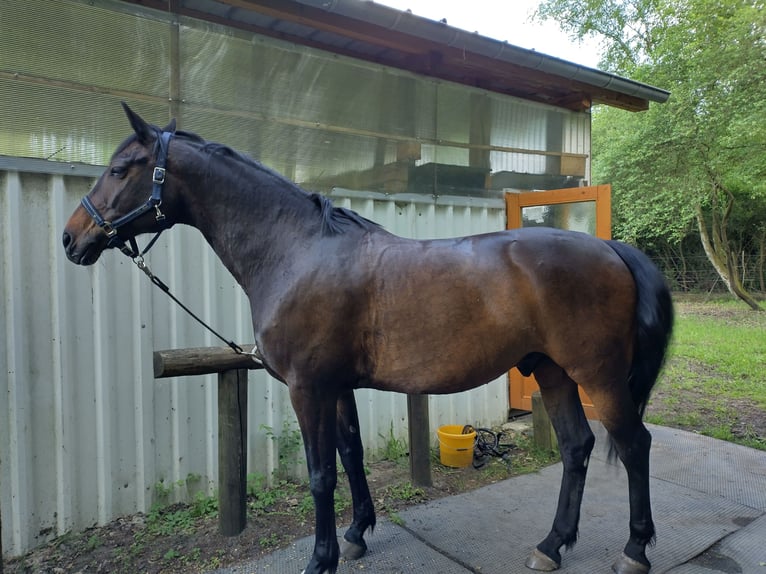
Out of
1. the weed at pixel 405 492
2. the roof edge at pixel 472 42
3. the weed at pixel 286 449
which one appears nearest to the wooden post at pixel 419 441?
the weed at pixel 405 492

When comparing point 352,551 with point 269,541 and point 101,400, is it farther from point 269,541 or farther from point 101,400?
point 101,400

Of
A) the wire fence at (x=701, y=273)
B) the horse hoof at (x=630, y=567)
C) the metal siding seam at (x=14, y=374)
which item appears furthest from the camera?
the wire fence at (x=701, y=273)

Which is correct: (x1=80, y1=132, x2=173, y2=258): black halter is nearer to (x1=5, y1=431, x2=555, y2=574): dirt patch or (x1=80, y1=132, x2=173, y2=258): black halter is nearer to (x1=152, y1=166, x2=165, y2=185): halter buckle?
(x1=152, y1=166, x2=165, y2=185): halter buckle

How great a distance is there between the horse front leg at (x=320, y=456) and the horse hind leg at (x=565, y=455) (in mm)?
1012

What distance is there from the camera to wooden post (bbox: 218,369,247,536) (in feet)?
8.90

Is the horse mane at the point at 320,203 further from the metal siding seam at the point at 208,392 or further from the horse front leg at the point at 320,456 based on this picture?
the metal siding seam at the point at 208,392

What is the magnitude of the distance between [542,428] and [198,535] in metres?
2.68

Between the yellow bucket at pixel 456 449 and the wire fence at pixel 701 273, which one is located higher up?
the wire fence at pixel 701 273

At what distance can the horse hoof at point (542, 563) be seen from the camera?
7.64 ft

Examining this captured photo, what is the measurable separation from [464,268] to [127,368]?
221 centimetres

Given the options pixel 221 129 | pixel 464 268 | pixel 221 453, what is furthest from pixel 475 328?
pixel 221 129

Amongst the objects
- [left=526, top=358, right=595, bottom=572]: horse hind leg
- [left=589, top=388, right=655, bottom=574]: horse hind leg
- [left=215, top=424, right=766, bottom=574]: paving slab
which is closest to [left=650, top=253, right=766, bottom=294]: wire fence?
[left=215, top=424, right=766, bottom=574]: paving slab

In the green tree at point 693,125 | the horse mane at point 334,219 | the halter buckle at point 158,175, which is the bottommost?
the horse mane at point 334,219

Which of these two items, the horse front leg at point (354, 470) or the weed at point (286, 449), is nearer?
the horse front leg at point (354, 470)
